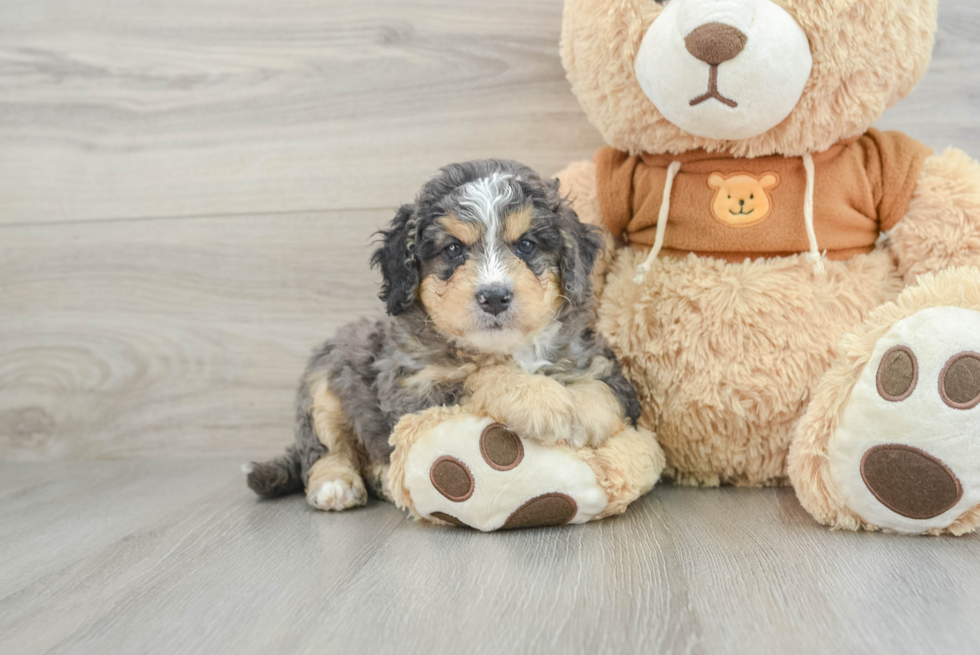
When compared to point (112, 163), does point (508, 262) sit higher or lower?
lower

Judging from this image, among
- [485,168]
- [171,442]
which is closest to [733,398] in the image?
[485,168]

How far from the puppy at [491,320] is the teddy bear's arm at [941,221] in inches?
30.1

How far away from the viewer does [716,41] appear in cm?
165

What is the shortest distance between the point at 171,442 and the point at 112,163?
990 mm

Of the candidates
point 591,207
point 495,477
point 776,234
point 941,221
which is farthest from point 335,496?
point 941,221

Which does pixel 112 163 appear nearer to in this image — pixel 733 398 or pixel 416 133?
pixel 416 133

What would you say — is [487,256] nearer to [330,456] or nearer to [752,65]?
[752,65]

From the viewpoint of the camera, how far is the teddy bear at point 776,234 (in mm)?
1608

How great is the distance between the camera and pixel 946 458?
1.46m

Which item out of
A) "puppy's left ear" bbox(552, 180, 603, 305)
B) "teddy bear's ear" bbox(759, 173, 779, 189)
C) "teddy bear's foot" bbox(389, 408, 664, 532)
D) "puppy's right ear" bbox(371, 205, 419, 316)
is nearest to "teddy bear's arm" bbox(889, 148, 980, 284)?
"teddy bear's ear" bbox(759, 173, 779, 189)

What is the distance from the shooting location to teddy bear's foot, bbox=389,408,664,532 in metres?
1.63

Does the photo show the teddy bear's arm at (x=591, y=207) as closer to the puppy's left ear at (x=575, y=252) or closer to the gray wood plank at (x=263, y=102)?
the puppy's left ear at (x=575, y=252)

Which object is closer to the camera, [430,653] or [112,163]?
[430,653]

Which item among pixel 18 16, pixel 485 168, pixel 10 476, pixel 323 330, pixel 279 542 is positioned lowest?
pixel 10 476
